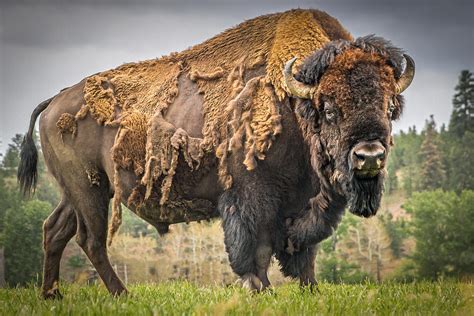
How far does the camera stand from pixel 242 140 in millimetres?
6004

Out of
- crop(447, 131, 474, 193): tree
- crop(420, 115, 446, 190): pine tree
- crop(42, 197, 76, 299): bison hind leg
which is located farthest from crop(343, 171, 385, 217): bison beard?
crop(420, 115, 446, 190): pine tree

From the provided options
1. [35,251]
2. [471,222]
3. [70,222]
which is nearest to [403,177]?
[471,222]

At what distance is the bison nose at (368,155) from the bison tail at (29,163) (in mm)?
4088

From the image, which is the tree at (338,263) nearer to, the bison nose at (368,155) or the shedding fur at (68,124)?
the shedding fur at (68,124)

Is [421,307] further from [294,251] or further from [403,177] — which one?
[403,177]

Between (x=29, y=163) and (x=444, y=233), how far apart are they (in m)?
52.4

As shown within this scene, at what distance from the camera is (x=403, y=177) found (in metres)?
73.9

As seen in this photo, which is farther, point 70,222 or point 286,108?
point 70,222

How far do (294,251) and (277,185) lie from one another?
0.76m

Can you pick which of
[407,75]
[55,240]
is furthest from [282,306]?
[55,240]

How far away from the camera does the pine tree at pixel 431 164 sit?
63.0 m

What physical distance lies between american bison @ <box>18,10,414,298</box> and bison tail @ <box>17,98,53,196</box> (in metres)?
0.44

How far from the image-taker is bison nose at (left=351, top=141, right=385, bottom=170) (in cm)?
502

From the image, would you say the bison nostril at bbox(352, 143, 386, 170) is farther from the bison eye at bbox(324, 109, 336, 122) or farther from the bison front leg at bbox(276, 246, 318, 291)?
the bison front leg at bbox(276, 246, 318, 291)
